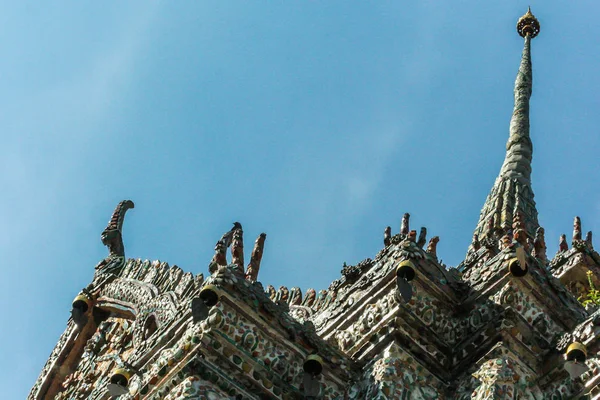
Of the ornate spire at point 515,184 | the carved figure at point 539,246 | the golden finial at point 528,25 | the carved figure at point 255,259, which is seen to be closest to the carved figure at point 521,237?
the ornate spire at point 515,184

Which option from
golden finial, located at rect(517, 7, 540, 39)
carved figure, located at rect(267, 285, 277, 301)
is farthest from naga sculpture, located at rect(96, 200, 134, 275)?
golden finial, located at rect(517, 7, 540, 39)

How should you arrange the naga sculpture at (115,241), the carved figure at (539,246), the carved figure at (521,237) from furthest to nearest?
the naga sculpture at (115,241), the carved figure at (539,246), the carved figure at (521,237)

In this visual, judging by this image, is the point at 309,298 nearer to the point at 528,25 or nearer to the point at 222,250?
the point at 222,250

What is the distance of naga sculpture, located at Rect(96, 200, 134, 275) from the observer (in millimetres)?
14492

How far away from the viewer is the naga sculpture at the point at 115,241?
1449cm

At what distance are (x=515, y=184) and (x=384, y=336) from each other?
7.06 metres

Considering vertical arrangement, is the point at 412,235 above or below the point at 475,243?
below

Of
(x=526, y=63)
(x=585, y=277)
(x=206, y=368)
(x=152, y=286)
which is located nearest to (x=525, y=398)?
(x=206, y=368)

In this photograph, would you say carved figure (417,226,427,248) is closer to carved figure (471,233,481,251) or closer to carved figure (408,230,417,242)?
carved figure (408,230,417,242)

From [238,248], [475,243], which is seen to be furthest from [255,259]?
[475,243]

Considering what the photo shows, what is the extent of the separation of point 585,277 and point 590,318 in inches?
199

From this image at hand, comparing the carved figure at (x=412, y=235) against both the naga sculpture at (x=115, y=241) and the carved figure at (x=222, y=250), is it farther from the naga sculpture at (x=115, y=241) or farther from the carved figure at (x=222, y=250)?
the naga sculpture at (x=115, y=241)

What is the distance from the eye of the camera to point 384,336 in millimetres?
10953

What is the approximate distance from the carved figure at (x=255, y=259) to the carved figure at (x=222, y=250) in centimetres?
27
